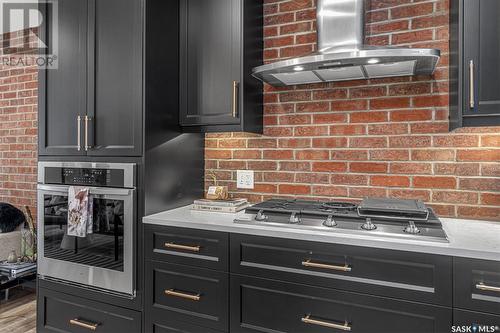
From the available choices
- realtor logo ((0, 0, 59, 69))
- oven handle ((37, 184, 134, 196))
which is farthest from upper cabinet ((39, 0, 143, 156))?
realtor logo ((0, 0, 59, 69))

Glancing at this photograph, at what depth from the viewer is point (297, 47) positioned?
86.0 inches

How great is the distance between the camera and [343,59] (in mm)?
1565

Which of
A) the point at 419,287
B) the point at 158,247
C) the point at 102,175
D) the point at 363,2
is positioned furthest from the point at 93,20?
the point at 419,287

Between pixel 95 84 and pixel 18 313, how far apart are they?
6.87 ft

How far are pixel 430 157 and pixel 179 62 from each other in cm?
164

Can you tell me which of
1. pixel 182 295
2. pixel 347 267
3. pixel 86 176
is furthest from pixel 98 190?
pixel 347 267

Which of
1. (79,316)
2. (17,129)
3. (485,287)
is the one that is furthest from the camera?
(17,129)

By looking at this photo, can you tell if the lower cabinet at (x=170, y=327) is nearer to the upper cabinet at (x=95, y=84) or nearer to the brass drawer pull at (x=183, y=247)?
the brass drawer pull at (x=183, y=247)

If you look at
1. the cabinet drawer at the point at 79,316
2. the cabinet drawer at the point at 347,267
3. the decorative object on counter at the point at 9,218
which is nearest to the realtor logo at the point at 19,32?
the decorative object on counter at the point at 9,218

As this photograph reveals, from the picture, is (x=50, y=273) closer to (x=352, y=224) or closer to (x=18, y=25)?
(x=352, y=224)

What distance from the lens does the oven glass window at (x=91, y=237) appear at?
6.39ft

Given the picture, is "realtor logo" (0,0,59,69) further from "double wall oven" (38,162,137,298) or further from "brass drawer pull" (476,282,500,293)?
"brass drawer pull" (476,282,500,293)

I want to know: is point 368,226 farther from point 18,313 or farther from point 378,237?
point 18,313

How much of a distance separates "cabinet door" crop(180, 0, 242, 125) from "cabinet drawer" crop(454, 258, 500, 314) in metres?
1.34
